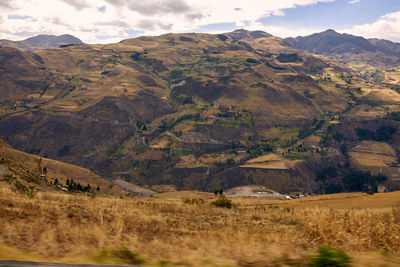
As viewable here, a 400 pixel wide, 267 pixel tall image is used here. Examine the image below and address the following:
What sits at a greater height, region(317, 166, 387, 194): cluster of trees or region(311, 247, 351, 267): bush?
region(311, 247, 351, 267): bush

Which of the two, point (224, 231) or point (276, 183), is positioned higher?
point (224, 231)

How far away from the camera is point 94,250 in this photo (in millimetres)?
8938

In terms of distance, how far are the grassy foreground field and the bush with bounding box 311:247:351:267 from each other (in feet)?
0.90

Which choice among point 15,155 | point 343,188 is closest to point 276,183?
point 343,188

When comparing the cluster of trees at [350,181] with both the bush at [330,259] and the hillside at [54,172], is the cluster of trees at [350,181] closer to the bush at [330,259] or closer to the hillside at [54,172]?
the hillside at [54,172]

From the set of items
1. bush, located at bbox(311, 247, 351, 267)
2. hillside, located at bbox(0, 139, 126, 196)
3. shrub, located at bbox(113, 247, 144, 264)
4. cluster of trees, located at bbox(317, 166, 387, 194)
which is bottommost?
cluster of trees, located at bbox(317, 166, 387, 194)

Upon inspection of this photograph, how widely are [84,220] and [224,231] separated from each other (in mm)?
6060

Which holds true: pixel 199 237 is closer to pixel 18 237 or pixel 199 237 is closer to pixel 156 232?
pixel 156 232

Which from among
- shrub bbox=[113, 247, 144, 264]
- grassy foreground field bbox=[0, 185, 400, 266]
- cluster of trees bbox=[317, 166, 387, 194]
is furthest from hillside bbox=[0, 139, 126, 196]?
cluster of trees bbox=[317, 166, 387, 194]

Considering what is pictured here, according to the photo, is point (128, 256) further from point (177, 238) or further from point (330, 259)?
point (330, 259)

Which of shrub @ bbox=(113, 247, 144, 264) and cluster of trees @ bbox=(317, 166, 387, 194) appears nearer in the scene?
shrub @ bbox=(113, 247, 144, 264)

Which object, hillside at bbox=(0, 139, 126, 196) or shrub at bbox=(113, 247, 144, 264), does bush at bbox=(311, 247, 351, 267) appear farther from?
hillside at bbox=(0, 139, 126, 196)

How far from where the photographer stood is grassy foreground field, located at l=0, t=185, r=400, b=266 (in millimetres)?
8531

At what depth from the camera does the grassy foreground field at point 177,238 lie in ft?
28.0
